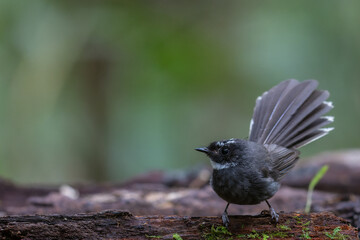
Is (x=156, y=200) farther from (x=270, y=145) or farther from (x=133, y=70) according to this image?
(x=133, y=70)

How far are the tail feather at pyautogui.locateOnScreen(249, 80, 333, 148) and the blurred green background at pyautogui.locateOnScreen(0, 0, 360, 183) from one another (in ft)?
13.7

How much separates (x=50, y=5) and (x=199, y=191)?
5030 millimetres

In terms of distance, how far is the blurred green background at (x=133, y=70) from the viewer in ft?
27.1

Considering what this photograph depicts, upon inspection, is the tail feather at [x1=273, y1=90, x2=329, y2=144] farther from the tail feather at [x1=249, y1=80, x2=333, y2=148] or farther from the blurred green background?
the blurred green background

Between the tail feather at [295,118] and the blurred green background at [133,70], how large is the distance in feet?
13.7

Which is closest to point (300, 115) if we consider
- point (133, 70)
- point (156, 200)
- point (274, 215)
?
point (274, 215)

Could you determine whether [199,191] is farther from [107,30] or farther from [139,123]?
[107,30]

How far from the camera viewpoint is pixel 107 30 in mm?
8344

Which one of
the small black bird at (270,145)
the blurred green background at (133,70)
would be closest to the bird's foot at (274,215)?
the small black bird at (270,145)

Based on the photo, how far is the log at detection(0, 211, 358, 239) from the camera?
2.73 m

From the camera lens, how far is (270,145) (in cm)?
410

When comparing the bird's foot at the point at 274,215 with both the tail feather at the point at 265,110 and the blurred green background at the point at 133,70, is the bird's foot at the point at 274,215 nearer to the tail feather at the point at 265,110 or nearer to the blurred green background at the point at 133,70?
the tail feather at the point at 265,110

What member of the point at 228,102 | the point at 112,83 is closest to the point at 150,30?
the point at 112,83

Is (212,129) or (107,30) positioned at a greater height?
(107,30)
